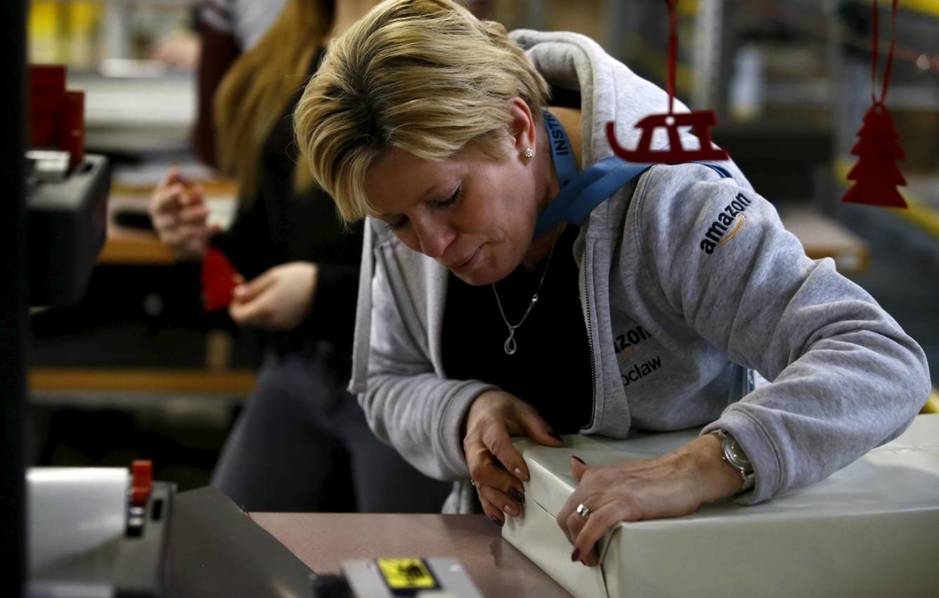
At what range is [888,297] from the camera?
5129 mm

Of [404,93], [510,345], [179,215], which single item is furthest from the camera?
[179,215]

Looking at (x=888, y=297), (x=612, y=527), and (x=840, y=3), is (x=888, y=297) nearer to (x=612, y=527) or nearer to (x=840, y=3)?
(x=840, y=3)

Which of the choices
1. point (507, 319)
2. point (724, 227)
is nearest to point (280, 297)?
point (507, 319)

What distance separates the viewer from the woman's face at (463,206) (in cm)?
133

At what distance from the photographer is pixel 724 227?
1336 mm

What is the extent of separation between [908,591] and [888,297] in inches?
162

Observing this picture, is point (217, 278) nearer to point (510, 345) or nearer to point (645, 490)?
point (510, 345)

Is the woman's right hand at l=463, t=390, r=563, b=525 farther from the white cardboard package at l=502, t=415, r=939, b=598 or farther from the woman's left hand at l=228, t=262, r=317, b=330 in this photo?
the woman's left hand at l=228, t=262, r=317, b=330

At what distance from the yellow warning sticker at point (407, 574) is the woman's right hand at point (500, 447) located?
317 millimetres

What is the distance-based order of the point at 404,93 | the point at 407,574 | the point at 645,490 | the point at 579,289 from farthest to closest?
1. the point at 579,289
2. the point at 404,93
3. the point at 645,490
4. the point at 407,574

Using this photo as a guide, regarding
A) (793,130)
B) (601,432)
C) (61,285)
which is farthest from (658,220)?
(793,130)

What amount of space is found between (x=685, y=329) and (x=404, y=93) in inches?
16.1

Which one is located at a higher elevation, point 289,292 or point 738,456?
point 738,456

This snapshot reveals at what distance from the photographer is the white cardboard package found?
3.76ft
